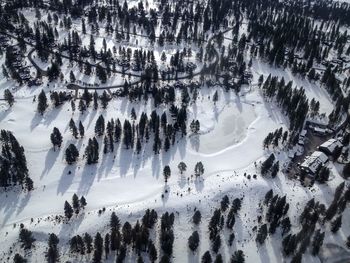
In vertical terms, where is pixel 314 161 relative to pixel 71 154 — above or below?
below

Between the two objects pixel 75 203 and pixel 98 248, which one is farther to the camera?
pixel 75 203

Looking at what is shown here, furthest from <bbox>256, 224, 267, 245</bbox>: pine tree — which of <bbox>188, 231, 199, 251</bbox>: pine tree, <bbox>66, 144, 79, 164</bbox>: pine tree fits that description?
<bbox>66, 144, 79, 164</bbox>: pine tree

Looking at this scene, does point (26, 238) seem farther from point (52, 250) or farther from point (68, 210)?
point (68, 210)

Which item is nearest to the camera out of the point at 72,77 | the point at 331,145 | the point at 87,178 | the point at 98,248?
the point at 98,248

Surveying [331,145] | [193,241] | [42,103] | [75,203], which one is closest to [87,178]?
[75,203]

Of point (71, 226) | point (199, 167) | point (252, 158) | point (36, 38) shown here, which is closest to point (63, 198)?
point (71, 226)

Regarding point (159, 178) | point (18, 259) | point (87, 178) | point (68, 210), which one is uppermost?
point (68, 210)

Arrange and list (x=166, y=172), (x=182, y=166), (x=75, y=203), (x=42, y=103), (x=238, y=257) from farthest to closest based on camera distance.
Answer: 1. (x=42, y=103)
2. (x=182, y=166)
3. (x=166, y=172)
4. (x=75, y=203)
5. (x=238, y=257)

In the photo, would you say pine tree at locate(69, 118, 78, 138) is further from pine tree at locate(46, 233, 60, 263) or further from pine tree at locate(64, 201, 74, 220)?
pine tree at locate(46, 233, 60, 263)
